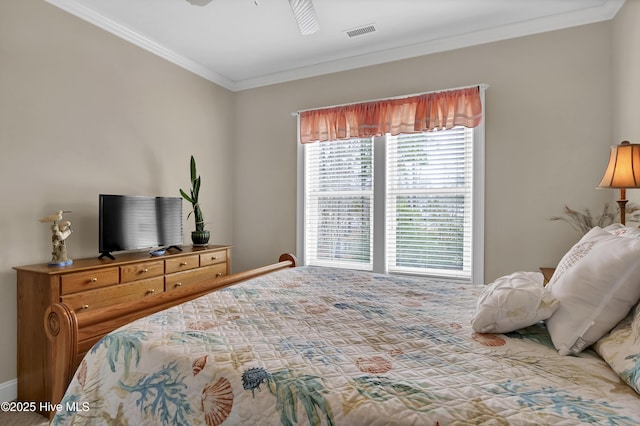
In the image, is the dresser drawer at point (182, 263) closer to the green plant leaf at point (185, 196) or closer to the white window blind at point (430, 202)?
the green plant leaf at point (185, 196)

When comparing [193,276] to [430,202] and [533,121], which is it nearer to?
[430,202]

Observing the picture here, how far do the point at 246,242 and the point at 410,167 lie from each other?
2.13m

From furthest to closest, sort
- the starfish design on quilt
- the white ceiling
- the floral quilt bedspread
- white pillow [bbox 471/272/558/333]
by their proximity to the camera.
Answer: the white ceiling, white pillow [bbox 471/272/558/333], the starfish design on quilt, the floral quilt bedspread

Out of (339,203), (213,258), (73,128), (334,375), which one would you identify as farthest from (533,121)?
(73,128)

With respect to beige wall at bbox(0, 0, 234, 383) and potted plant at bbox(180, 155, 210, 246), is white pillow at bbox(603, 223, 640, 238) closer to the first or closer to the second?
potted plant at bbox(180, 155, 210, 246)

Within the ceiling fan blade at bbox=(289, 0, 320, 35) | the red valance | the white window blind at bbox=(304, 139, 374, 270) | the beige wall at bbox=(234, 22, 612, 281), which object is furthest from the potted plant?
the beige wall at bbox=(234, 22, 612, 281)

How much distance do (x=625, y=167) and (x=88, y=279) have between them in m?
3.32

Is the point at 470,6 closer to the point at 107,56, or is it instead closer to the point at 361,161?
the point at 361,161

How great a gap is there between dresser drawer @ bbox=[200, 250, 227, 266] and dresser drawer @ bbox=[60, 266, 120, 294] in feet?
2.67

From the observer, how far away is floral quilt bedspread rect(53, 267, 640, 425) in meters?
0.79

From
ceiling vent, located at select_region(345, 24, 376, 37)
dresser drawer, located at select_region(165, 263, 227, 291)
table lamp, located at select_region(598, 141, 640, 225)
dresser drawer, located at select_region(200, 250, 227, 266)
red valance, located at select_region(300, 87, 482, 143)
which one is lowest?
dresser drawer, located at select_region(165, 263, 227, 291)

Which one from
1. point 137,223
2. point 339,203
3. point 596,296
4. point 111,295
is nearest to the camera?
point 596,296

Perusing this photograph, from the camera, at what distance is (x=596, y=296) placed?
1.05 m

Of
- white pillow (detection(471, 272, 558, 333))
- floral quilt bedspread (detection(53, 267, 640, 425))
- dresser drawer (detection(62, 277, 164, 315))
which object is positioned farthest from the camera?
dresser drawer (detection(62, 277, 164, 315))
